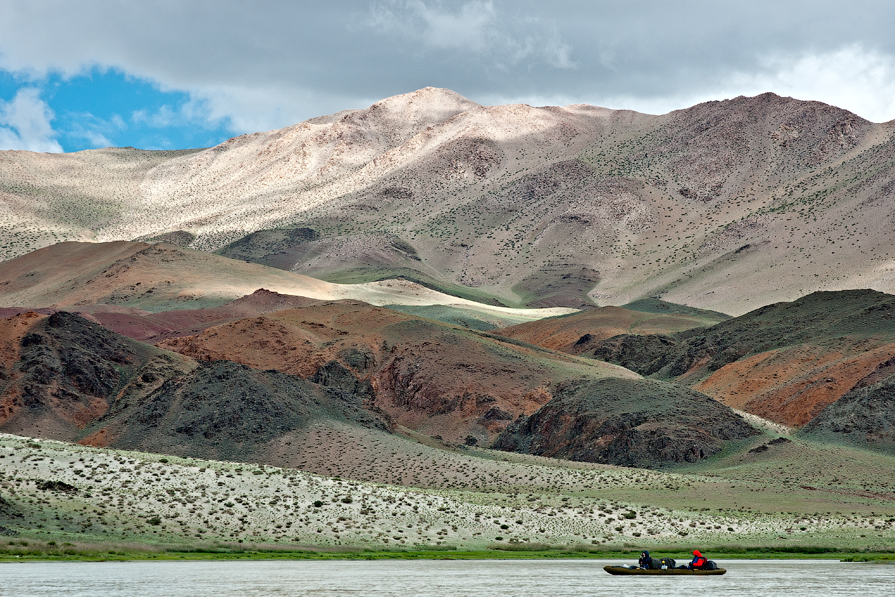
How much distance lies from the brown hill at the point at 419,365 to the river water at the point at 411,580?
4508 cm

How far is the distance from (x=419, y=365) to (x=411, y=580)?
6069 centimetres

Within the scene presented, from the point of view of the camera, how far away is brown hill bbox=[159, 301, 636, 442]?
83875mm

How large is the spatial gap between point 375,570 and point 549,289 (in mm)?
166303

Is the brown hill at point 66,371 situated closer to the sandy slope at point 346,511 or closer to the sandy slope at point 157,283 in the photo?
the sandy slope at point 346,511

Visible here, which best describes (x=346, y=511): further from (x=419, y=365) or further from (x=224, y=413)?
(x=419, y=365)

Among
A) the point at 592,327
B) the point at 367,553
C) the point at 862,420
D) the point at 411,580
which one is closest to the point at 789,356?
the point at 862,420

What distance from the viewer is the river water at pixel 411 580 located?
89.2 feet

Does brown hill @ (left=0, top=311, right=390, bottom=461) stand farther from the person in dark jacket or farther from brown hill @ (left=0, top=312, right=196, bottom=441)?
the person in dark jacket

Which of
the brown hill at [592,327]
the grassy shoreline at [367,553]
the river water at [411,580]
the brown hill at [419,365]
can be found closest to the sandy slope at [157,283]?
the brown hill at [592,327]

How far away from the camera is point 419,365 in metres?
90.9

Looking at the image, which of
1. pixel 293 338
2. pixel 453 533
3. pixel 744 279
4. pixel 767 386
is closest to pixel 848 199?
pixel 744 279

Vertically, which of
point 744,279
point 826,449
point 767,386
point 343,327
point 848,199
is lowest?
point 826,449

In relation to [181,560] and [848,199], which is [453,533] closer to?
[181,560]

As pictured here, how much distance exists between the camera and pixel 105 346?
7750 centimetres
